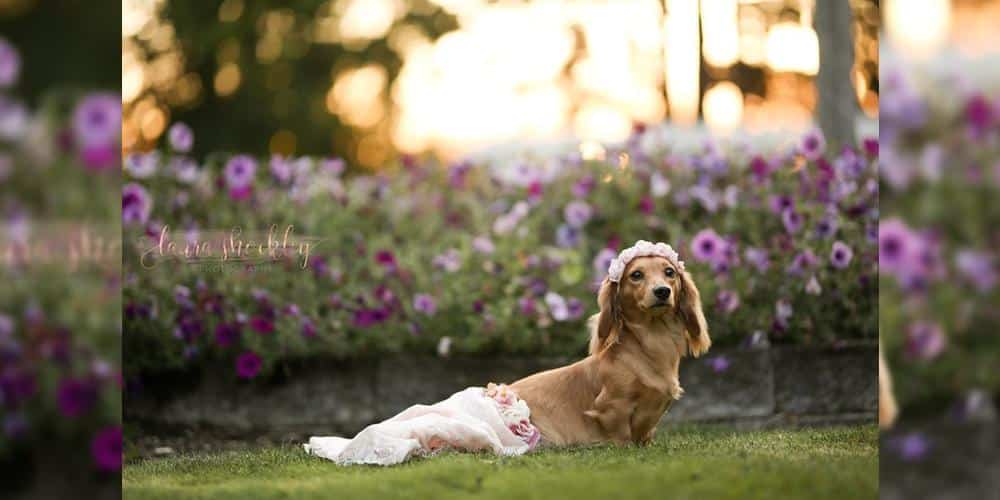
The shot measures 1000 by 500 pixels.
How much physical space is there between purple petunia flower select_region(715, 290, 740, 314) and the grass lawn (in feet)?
3.82

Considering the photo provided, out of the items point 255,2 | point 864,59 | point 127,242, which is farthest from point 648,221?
point 255,2

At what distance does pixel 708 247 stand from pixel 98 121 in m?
2.78

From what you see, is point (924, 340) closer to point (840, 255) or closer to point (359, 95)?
point (840, 255)

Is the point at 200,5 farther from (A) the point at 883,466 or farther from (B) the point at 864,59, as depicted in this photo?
(A) the point at 883,466

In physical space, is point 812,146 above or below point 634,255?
above

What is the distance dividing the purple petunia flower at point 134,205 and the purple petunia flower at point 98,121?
Answer: 1.80 m

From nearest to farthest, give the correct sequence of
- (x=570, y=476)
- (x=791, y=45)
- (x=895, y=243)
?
(x=895, y=243) → (x=570, y=476) → (x=791, y=45)

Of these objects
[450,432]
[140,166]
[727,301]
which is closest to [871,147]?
[727,301]

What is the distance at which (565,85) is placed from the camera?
7965 millimetres

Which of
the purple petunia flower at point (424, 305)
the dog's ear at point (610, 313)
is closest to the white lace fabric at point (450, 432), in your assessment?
the dog's ear at point (610, 313)

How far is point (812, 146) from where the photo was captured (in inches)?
203

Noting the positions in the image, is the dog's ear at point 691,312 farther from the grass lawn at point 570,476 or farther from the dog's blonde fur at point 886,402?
the dog's blonde fur at point 886,402

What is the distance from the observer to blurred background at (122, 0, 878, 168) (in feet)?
22.2

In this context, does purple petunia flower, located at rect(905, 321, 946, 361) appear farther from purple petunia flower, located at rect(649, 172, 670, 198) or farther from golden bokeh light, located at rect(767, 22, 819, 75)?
golden bokeh light, located at rect(767, 22, 819, 75)
